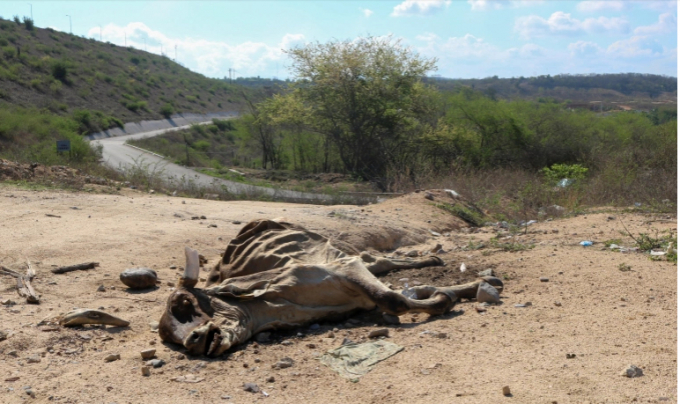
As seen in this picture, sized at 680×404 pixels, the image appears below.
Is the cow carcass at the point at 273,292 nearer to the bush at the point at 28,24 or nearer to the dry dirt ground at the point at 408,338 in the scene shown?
the dry dirt ground at the point at 408,338

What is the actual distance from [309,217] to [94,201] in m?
3.42

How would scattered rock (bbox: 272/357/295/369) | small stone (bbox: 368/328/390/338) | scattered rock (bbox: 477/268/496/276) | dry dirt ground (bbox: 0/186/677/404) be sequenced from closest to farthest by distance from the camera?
dry dirt ground (bbox: 0/186/677/404), scattered rock (bbox: 272/357/295/369), small stone (bbox: 368/328/390/338), scattered rock (bbox: 477/268/496/276)

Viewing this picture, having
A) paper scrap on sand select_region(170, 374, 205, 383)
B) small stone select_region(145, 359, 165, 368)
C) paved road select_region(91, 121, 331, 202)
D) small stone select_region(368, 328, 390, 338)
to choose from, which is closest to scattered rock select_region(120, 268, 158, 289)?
small stone select_region(145, 359, 165, 368)

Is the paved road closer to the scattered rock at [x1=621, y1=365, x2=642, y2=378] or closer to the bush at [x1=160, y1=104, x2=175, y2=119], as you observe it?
the bush at [x1=160, y1=104, x2=175, y2=119]

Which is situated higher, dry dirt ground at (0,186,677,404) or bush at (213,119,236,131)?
bush at (213,119,236,131)

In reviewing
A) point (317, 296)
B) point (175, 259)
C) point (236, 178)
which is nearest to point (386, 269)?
point (317, 296)

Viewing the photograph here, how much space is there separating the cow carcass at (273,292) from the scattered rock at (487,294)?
0.43 feet

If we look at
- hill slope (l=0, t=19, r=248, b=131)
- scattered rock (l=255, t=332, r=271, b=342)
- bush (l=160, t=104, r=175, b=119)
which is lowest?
scattered rock (l=255, t=332, r=271, b=342)

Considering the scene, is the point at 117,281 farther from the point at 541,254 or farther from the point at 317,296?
the point at 541,254

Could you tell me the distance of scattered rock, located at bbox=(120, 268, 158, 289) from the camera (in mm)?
5736

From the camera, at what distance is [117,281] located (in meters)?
5.96

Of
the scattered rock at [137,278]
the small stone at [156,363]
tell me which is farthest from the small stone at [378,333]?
the scattered rock at [137,278]

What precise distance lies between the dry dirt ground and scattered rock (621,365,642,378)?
65mm

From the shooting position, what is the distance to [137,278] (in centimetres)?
573
